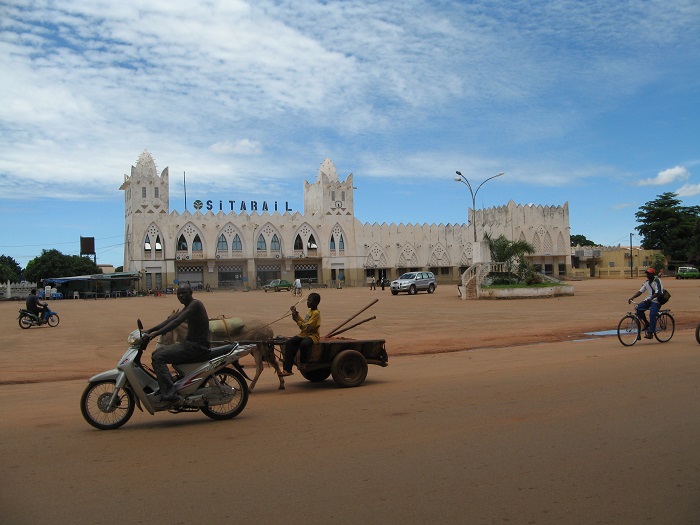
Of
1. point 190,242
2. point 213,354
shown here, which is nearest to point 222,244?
point 190,242

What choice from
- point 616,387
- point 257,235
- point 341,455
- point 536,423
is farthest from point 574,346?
point 257,235

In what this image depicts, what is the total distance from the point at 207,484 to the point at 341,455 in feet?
3.95

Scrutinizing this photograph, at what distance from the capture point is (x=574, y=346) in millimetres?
13672

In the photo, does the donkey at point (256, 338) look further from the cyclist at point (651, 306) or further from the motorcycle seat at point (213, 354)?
the cyclist at point (651, 306)

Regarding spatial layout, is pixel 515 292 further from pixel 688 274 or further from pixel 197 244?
pixel 197 244

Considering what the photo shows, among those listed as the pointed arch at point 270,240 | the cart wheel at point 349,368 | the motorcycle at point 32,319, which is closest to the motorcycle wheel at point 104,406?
the cart wheel at point 349,368

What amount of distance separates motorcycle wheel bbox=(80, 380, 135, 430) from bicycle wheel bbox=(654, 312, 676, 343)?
11116 millimetres

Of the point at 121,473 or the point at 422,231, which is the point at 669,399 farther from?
the point at 422,231

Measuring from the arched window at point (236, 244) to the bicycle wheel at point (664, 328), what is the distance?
6151 centimetres

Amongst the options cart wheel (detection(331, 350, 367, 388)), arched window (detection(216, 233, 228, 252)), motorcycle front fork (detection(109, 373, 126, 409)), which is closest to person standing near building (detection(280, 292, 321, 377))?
cart wheel (detection(331, 350, 367, 388))

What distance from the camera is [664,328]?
13570mm

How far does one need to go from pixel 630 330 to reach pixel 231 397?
937 centimetres

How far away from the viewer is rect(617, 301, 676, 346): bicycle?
42.9 ft

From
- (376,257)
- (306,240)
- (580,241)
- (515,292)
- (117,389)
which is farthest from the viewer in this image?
(580,241)
